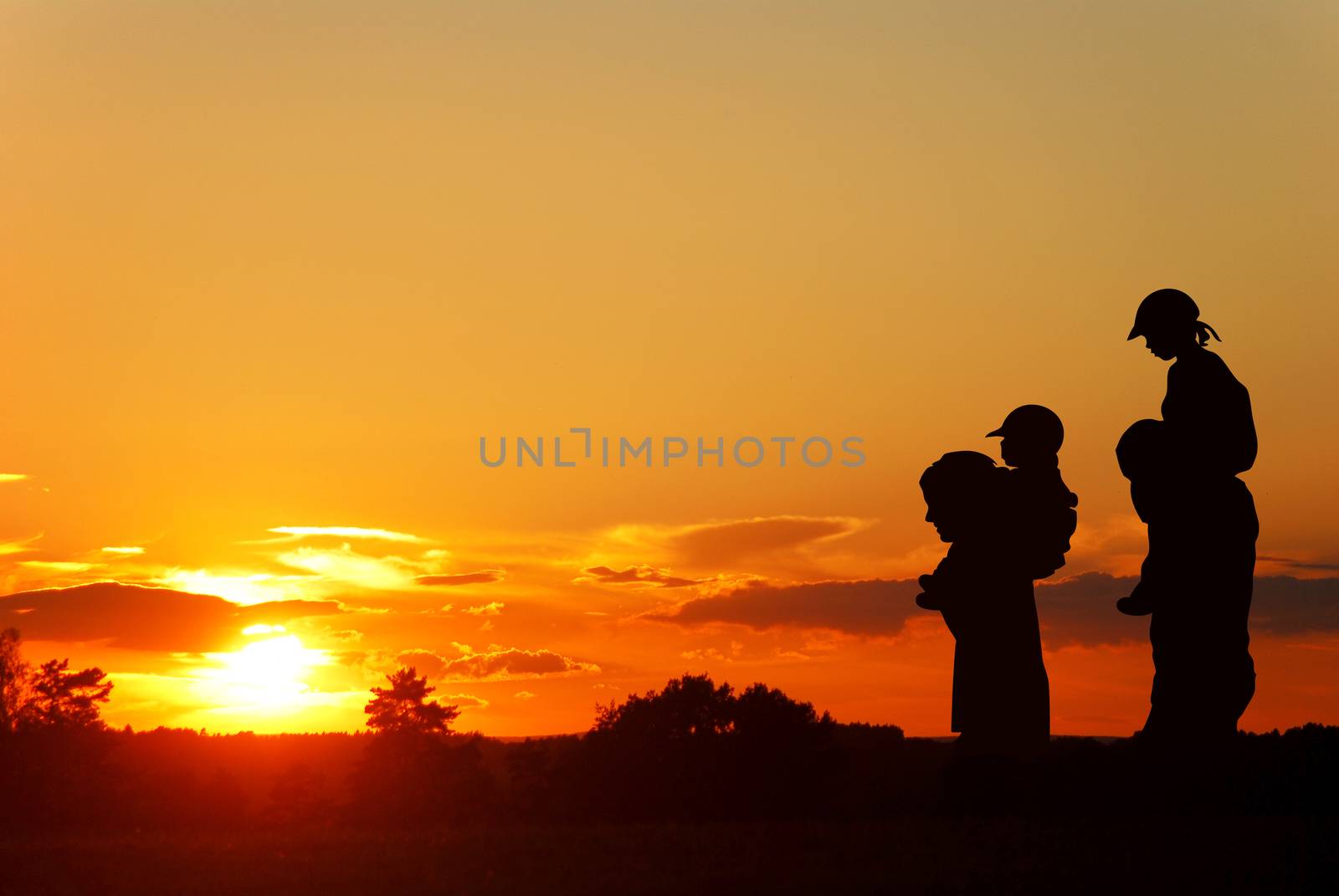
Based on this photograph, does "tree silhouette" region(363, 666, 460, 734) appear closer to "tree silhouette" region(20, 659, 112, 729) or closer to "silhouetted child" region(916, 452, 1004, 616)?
"tree silhouette" region(20, 659, 112, 729)

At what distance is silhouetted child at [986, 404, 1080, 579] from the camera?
2057 centimetres

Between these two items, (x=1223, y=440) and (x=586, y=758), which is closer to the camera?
(x=1223, y=440)

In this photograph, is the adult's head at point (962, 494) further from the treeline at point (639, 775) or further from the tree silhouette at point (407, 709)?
the tree silhouette at point (407, 709)

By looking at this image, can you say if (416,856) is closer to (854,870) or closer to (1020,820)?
(854,870)

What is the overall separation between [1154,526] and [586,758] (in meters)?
27.3

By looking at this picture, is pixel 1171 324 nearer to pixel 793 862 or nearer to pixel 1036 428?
pixel 1036 428

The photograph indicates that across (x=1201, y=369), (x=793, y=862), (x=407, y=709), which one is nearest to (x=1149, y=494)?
(x=1201, y=369)

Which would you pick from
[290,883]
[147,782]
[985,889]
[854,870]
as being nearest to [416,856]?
[290,883]

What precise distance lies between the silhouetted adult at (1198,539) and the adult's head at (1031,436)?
5.72ft

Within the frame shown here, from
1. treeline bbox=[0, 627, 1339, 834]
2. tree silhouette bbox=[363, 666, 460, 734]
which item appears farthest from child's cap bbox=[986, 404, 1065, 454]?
tree silhouette bbox=[363, 666, 460, 734]

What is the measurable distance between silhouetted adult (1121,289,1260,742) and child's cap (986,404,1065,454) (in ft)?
5.71

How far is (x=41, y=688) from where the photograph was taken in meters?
57.6

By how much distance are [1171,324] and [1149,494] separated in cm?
250

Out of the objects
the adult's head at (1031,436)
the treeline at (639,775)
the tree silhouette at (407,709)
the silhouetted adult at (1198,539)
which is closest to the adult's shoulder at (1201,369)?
the silhouetted adult at (1198,539)
